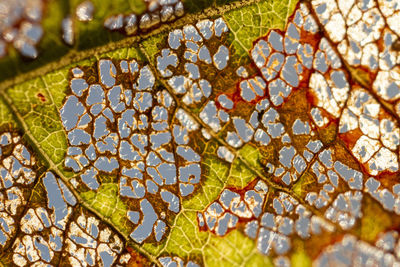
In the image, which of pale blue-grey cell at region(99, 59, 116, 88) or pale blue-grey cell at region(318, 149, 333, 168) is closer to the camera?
pale blue-grey cell at region(99, 59, 116, 88)

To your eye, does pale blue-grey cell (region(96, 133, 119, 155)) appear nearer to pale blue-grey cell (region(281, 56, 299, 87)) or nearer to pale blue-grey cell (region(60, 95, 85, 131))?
pale blue-grey cell (region(60, 95, 85, 131))

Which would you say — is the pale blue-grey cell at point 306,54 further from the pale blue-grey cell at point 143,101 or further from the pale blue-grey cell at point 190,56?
the pale blue-grey cell at point 143,101

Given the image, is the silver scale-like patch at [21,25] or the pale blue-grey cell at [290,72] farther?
the pale blue-grey cell at [290,72]

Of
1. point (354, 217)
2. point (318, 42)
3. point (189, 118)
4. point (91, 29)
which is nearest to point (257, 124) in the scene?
point (189, 118)

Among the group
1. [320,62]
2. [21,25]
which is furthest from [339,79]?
[21,25]

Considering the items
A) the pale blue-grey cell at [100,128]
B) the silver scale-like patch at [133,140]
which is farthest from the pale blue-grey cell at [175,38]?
the pale blue-grey cell at [100,128]

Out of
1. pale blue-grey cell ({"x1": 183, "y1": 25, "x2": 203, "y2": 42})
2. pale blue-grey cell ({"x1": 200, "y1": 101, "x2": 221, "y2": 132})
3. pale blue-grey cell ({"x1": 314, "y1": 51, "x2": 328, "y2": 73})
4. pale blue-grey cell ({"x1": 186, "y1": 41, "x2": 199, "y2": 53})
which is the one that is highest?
pale blue-grey cell ({"x1": 183, "y1": 25, "x2": 203, "y2": 42})

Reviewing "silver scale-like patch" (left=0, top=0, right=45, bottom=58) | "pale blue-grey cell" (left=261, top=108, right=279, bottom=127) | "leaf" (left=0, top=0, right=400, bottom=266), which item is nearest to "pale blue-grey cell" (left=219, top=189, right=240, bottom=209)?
"leaf" (left=0, top=0, right=400, bottom=266)
